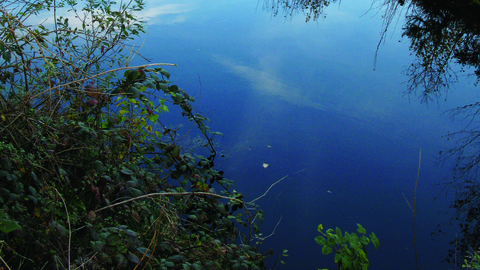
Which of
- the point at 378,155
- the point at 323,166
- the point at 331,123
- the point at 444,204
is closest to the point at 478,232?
the point at 444,204

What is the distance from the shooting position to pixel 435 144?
108 inches

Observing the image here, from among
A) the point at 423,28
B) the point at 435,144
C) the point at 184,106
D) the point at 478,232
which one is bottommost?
the point at 478,232

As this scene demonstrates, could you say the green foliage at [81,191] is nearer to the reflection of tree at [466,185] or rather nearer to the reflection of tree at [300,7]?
the reflection of tree at [466,185]

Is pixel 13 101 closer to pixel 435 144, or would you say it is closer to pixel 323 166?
pixel 323 166

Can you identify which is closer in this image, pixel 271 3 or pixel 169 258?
pixel 169 258

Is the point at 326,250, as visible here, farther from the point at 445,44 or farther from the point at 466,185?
the point at 445,44

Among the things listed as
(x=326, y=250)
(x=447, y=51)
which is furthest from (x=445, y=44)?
(x=326, y=250)

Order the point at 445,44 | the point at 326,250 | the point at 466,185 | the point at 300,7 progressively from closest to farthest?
the point at 326,250 → the point at 466,185 → the point at 445,44 → the point at 300,7

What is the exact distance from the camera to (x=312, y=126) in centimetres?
291

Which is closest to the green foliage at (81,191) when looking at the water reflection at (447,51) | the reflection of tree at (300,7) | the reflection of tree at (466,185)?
the reflection of tree at (466,185)

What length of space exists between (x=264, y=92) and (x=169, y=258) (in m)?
2.32

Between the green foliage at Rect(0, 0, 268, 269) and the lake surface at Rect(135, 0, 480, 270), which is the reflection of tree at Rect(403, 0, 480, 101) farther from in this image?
the green foliage at Rect(0, 0, 268, 269)

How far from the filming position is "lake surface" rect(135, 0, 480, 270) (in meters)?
2.07

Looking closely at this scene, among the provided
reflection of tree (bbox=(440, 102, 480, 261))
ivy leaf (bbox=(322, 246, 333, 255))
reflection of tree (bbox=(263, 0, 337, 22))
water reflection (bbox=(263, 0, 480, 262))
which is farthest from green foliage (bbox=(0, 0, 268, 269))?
reflection of tree (bbox=(263, 0, 337, 22))
